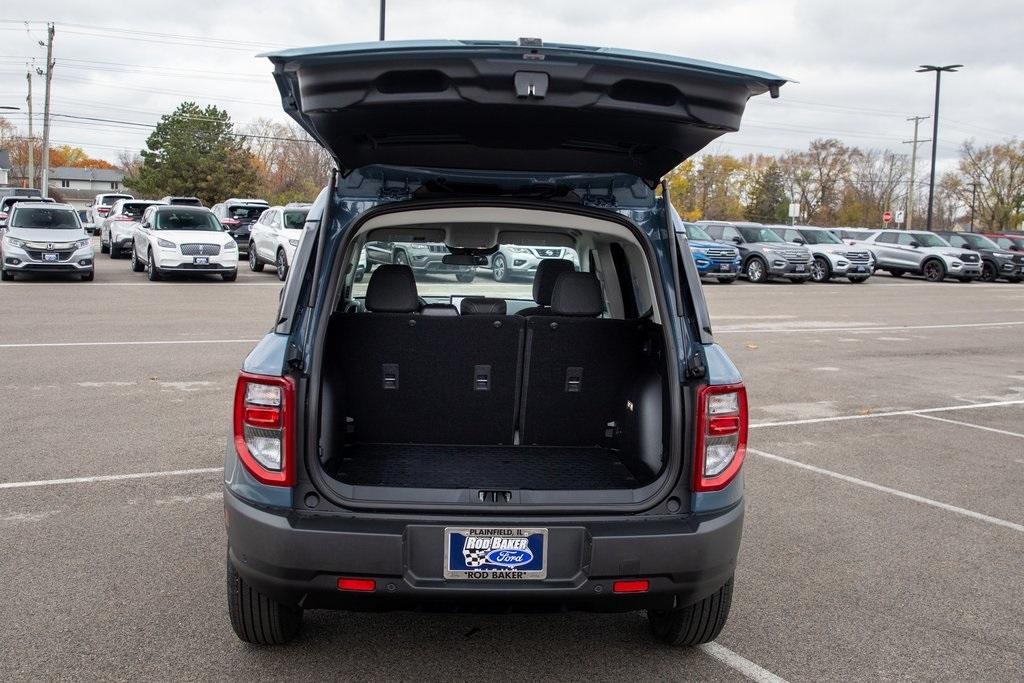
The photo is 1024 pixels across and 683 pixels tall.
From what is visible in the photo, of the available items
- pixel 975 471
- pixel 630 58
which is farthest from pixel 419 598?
pixel 975 471

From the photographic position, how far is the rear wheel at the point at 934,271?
3397 centimetres

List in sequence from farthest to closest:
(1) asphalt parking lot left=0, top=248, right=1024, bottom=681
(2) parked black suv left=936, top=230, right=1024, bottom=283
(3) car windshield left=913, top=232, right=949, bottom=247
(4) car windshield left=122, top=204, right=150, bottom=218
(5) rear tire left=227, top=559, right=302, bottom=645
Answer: (2) parked black suv left=936, top=230, right=1024, bottom=283 < (3) car windshield left=913, top=232, right=949, bottom=247 < (4) car windshield left=122, top=204, right=150, bottom=218 < (1) asphalt parking lot left=0, top=248, right=1024, bottom=681 < (5) rear tire left=227, top=559, right=302, bottom=645

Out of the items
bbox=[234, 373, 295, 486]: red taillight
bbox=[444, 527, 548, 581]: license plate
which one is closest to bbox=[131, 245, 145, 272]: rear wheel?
bbox=[234, 373, 295, 486]: red taillight

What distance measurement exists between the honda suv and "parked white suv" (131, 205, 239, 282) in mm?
19114

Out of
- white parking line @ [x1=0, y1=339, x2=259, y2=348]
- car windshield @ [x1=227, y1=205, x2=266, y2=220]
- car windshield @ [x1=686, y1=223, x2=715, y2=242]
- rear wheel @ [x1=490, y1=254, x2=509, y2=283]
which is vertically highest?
car windshield @ [x1=227, y1=205, x2=266, y2=220]

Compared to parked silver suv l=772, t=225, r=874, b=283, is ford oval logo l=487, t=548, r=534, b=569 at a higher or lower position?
lower

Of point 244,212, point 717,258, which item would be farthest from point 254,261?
point 717,258

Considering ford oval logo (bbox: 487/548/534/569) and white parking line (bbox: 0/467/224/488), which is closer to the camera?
ford oval logo (bbox: 487/548/534/569)

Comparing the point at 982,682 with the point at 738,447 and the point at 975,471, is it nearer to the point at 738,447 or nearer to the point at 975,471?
the point at 738,447

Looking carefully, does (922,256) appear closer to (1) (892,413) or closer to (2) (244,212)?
(2) (244,212)

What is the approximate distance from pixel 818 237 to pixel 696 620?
102 feet

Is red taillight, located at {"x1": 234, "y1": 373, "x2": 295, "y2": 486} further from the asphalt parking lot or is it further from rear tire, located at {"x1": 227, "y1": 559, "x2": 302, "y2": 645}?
the asphalt parking lot

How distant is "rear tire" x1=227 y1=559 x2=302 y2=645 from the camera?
354cm

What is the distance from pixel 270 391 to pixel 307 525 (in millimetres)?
472
